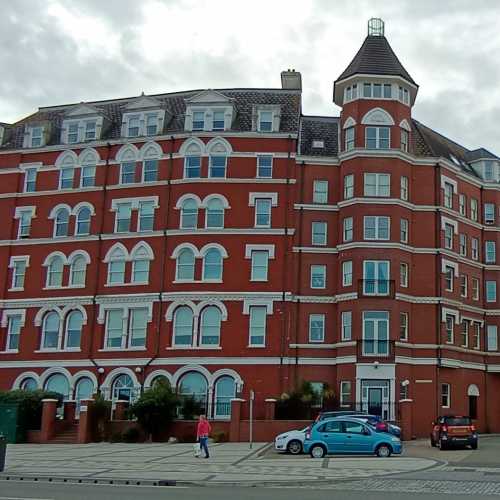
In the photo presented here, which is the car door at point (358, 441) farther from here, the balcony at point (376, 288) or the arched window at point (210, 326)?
the arched window at point (210, 326)

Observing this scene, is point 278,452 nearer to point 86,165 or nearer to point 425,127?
point 86,165

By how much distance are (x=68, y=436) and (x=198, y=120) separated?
2215cm

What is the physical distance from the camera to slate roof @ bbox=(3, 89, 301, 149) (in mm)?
52750

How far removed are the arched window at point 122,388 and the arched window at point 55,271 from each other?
26.0ft

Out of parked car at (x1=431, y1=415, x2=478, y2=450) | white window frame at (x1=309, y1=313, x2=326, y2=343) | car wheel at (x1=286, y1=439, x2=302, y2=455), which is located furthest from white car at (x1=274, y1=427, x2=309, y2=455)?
white window frame at (x1=309, y1=313, x2=326, y2=343)

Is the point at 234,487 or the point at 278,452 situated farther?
the point at 278,452

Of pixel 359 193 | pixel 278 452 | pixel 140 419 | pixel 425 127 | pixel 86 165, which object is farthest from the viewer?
pixel 425 127

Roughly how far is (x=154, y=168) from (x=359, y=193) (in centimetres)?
1356

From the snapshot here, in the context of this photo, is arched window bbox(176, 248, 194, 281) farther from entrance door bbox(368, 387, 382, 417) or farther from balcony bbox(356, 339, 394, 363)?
entrance door bbox(368, 387, 382, 417)

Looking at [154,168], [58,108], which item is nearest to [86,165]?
[154,168]

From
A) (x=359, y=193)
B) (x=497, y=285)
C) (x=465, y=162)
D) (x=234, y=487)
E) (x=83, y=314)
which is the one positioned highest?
(x=465, y=162)

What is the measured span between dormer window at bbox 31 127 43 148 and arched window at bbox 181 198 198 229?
12472mm

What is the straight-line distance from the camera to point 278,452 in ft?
110

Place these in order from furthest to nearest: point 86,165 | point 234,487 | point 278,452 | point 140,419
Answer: point 86,165 < point 140,419 < point 278,452 < point 234,487
